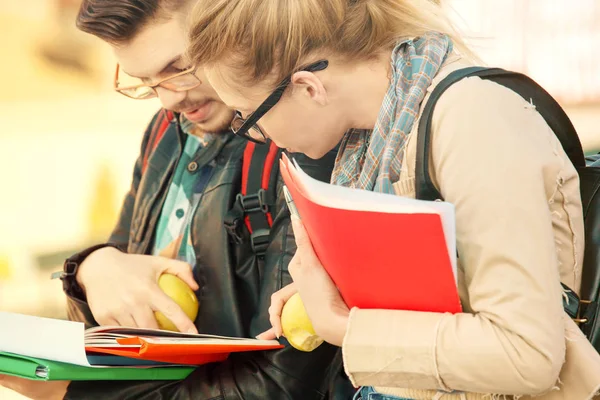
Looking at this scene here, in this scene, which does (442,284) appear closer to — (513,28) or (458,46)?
(458,46)

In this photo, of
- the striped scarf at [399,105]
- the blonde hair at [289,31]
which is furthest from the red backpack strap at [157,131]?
the striped scarf at [399,105]

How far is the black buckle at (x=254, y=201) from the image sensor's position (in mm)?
1644

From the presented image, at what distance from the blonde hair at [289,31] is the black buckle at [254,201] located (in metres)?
0.40

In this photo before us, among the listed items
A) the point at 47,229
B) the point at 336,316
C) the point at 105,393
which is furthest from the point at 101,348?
the point at 47,229

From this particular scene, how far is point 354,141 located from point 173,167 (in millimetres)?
670

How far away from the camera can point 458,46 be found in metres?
1.36

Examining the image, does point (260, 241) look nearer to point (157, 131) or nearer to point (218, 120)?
point (218, 120)

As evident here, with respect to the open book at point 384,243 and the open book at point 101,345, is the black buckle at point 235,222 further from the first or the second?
the open book at point 384,243

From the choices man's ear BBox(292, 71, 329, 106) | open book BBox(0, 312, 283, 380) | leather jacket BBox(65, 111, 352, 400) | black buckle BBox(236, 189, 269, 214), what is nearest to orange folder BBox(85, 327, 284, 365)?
open book BBox(0, 312, 283, 380)

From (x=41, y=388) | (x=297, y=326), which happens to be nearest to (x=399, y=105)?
(x=297, y=326)

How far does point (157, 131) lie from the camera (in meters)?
2.07

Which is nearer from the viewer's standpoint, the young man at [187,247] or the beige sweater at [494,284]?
the beige sweater at [494,284]

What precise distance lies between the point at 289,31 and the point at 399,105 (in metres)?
0.22

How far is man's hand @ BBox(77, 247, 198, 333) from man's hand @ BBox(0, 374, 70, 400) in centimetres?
17
